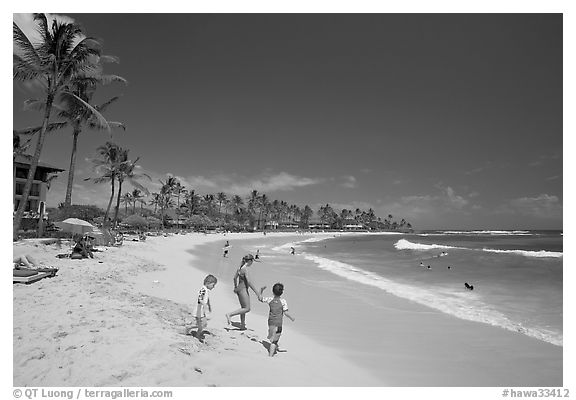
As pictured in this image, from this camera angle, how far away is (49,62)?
11477 millimetres

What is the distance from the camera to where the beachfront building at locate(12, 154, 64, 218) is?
27983 millimetres

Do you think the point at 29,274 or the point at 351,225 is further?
the point at 351,225

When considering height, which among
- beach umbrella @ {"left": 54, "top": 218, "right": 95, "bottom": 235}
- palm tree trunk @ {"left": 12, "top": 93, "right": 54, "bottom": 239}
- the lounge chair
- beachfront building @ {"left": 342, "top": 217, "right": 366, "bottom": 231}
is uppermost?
palm tree trunk @ {"left": 12, "top": 93, "right": 54, "bottom": 239}

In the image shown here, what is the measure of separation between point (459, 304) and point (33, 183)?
3905 centimetres

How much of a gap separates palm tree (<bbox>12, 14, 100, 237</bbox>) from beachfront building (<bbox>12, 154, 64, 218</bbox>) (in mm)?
20139

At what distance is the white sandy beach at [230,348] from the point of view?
4277 mm

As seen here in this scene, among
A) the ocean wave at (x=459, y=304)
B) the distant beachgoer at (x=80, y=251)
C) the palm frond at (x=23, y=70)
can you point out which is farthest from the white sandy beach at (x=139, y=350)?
the palm frond at (x=23, y=70)

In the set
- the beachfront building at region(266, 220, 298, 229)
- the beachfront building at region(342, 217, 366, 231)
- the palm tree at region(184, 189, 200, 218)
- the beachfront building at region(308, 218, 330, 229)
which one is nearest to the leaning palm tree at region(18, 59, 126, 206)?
the palm tree at region(184, 189, 200, 218)

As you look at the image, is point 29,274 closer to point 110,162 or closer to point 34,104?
point 34,104

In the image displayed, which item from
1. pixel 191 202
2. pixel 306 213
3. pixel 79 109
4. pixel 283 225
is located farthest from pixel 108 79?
pixel 306 213

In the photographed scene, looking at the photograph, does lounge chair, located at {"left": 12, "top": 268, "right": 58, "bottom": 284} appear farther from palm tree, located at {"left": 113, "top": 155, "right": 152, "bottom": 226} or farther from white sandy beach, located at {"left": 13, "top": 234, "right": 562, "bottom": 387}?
palm tree, located at {"left": 113, "top": 155, "right": 152, "bottom": 226}
